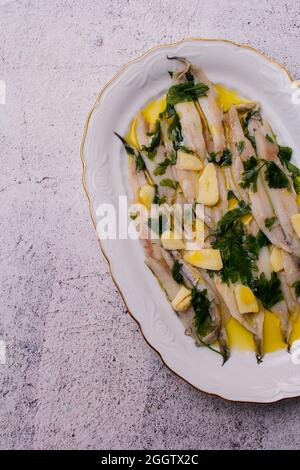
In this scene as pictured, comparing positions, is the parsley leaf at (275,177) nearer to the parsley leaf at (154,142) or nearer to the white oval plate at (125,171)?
the white oval plate at (125,171)

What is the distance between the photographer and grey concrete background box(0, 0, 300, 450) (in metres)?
2.40

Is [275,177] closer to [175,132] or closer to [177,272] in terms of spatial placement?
[175,132]

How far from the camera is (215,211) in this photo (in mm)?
2398

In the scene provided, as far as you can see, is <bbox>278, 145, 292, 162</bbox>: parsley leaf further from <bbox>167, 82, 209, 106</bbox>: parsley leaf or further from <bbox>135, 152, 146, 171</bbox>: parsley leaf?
<bbox>135, 152, 146, 171</bbox>: parsley leaf

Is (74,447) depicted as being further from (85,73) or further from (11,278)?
(85,73)

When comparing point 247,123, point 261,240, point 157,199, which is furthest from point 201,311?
point 247,123

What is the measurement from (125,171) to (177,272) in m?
0.49

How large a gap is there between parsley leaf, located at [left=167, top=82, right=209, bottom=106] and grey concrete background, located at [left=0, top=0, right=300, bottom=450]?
31 centimetres

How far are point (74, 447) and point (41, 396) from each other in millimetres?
249

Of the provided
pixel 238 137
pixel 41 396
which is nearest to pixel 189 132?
pixel 238 137

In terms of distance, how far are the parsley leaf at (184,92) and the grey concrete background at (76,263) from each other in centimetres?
31

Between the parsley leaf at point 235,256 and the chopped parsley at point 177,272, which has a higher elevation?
the parsley leaf at point 235,256

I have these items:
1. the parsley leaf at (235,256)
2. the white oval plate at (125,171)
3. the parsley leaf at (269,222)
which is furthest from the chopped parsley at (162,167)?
the parsley leaf at (269,222)

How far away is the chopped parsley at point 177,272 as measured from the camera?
235 centimetres
